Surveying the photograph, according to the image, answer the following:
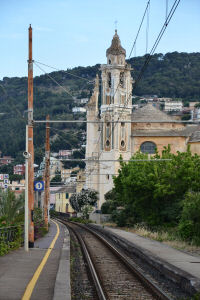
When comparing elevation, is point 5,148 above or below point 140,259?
above

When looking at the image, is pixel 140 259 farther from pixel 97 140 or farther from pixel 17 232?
pixel 97 140

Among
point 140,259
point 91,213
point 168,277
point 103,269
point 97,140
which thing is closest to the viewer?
point 168,277

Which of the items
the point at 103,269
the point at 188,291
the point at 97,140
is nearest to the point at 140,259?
the point at 103,269

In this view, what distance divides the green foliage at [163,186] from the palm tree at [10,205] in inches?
677

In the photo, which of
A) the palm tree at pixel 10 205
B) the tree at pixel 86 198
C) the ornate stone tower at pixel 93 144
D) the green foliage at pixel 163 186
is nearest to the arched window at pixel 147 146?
the ornate stone tower at pixel 93 144

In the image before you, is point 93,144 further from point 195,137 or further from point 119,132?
point 195,137

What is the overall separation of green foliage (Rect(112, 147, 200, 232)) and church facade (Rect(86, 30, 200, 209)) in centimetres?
4733

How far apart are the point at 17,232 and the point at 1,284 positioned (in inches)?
463

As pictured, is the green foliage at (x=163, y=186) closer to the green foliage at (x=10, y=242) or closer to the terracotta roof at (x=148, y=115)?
the green foliage at (x=10, y=242)

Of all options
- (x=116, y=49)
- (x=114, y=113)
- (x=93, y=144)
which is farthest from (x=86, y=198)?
(x=116, y=49)

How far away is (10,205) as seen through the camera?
1117 inches

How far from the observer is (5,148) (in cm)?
19538

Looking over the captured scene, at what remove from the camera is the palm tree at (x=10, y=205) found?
1094 inches

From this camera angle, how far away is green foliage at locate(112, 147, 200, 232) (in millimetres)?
45344
